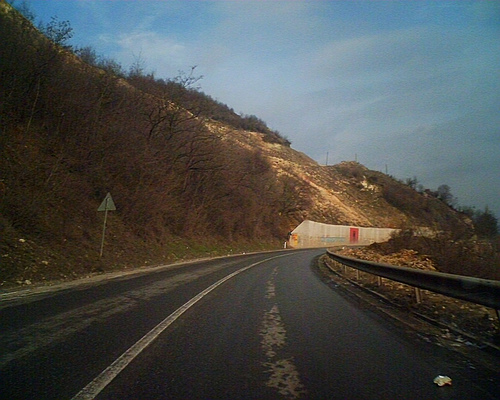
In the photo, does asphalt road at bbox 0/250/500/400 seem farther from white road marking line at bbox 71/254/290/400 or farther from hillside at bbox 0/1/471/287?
hillside at bbox 0/1/471/287

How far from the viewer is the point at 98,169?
24594mm

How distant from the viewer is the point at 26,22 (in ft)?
70.2

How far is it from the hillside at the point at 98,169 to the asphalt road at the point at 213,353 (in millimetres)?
5950

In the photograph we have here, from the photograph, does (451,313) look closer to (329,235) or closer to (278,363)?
(278,363)

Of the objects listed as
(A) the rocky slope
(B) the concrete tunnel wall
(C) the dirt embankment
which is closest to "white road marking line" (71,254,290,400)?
(C) the dirt embankment

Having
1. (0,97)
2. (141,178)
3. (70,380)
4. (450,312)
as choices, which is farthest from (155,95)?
(70,380)

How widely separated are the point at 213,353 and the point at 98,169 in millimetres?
20746

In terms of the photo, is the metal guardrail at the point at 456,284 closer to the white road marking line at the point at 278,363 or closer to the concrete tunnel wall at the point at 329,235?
the white road marking line at the point at 278,363

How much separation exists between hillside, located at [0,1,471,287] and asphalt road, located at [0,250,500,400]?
5.95m

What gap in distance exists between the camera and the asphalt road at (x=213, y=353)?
457 cm

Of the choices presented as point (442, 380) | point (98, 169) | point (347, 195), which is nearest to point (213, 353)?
point (442, 380)

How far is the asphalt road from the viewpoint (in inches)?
180

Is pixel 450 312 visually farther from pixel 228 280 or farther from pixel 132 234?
pixel 132 234

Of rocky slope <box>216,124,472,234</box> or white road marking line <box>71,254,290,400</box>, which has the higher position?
rocky slope <box>216,124,472,234</box>
